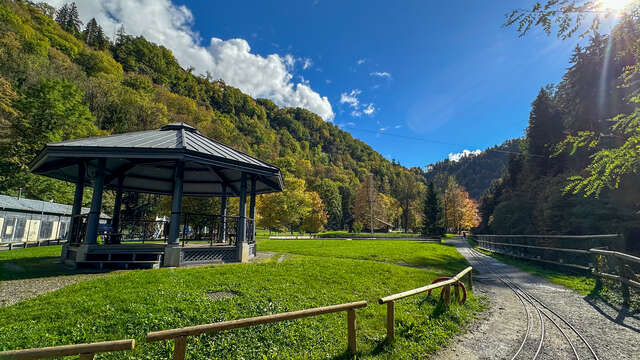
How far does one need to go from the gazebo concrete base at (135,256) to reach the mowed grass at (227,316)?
3.72 feet

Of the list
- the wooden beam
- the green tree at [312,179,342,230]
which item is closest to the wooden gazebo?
the wooden beam

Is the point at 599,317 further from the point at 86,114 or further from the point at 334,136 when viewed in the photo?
the point at 334,136

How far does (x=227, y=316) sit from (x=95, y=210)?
7.38 metres

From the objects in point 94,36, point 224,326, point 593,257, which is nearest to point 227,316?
point 224,326

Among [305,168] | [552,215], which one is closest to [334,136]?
[305,168]

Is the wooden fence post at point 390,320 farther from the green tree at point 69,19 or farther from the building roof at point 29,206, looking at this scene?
the green tree at point 69,19

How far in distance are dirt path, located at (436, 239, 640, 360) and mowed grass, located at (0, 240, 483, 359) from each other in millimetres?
474

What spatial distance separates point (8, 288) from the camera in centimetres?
646

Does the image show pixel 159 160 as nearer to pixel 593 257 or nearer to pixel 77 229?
pixel 77 229

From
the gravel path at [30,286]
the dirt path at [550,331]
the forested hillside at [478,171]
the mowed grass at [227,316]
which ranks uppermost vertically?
the forested hillside at [478,171]

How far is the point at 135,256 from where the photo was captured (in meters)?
9.10

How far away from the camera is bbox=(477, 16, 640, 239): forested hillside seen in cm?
796

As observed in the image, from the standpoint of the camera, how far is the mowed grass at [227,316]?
4.22 m

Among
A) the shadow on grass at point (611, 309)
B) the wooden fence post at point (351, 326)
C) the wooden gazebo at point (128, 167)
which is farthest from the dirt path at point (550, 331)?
the wooden gazebo at point (128, 167)
